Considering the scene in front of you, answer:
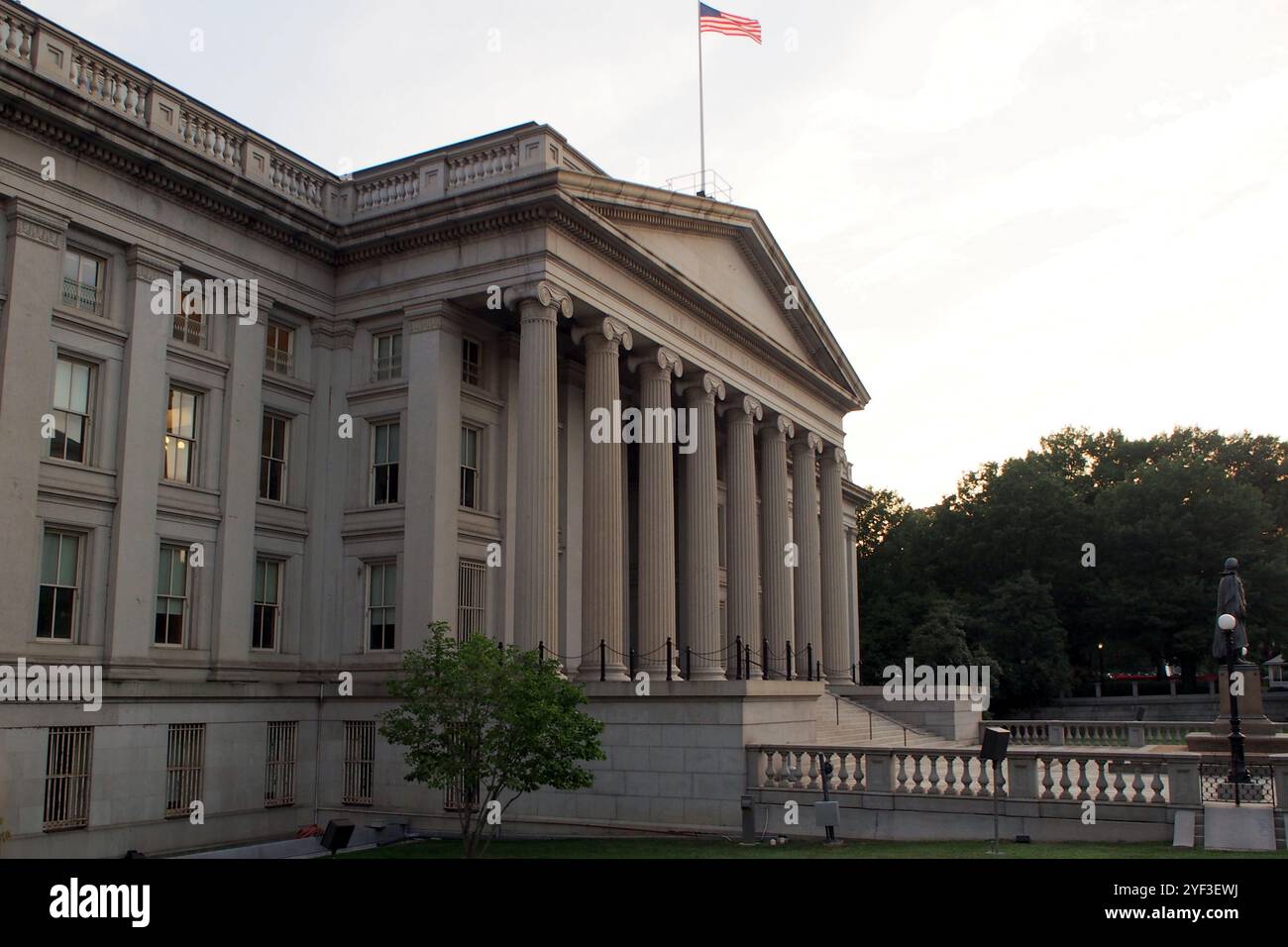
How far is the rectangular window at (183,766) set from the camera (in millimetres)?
24734

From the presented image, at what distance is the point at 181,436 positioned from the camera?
26.6m

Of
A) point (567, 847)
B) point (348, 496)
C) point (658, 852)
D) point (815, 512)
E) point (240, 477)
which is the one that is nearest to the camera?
point (658, 852)

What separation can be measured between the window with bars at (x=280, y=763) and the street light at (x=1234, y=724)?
2047 centimetres

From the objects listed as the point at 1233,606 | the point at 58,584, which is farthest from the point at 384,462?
the point at 1233,606

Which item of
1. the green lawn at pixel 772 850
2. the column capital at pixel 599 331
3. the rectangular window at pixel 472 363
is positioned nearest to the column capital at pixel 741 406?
the column capital at pixel 599 331

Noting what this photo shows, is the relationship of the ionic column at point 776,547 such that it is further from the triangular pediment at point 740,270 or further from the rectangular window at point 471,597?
the rectangular window at point 471,597

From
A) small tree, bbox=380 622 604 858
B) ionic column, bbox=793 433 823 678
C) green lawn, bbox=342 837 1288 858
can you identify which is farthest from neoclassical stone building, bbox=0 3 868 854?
ionic column, bbox=793 433 823 678

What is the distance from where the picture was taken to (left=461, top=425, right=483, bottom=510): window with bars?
99.0ft

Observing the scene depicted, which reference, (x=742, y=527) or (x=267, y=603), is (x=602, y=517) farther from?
(x=742, y=527)

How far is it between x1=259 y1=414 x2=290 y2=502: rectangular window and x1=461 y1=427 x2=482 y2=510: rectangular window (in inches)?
177

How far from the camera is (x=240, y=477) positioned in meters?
27.5
